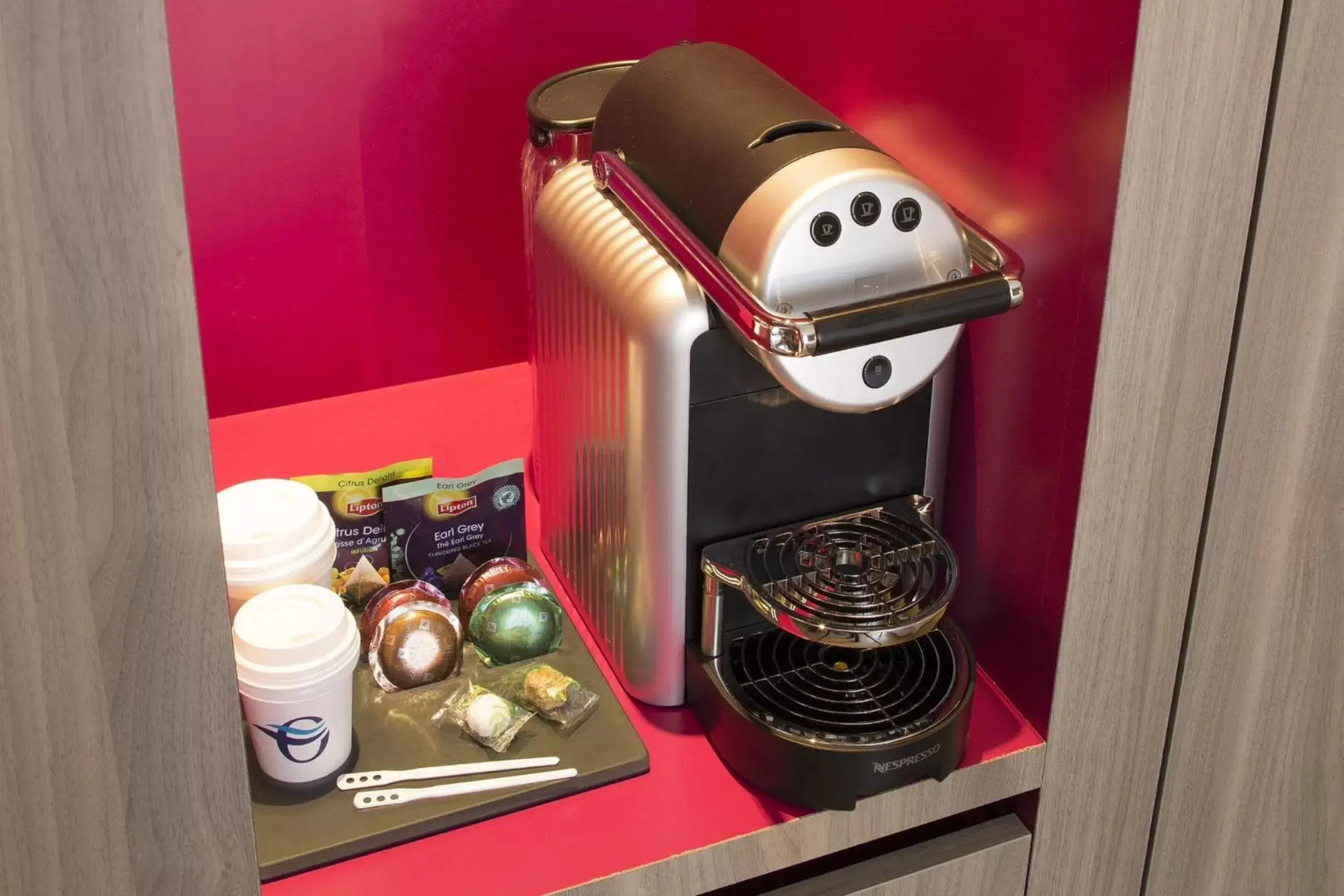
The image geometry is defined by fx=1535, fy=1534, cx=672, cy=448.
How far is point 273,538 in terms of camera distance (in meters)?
1.02

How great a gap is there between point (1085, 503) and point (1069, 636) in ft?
0.33

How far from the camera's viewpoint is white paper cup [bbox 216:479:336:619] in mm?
1012

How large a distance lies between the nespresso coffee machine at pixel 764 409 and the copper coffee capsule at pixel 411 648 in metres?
0.12

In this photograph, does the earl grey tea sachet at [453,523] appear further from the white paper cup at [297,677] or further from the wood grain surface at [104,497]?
the wood grain surface at [104,497]

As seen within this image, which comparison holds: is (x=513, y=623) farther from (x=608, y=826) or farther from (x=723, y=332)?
(x=723, y=332)

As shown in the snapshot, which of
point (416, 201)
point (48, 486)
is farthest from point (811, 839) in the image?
point (416, 201)

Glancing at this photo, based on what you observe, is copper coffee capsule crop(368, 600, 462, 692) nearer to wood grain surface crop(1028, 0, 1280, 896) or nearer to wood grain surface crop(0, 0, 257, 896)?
wood grain surface crop(0, 0, 257, 896)

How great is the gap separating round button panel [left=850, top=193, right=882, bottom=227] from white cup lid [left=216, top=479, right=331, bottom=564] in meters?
0.43

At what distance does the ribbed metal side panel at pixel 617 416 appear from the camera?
937mm

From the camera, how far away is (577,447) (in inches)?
42.4

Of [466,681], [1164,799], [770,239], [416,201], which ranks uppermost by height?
[770,239]

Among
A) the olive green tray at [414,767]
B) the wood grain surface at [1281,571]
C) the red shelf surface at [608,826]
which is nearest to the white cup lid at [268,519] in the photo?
the olive green tray at [414,767]

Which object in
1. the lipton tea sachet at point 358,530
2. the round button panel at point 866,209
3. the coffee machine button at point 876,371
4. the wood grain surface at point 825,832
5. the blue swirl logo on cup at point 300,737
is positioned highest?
the round button panel at point 866,209

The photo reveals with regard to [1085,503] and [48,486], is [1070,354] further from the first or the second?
[48,486]
